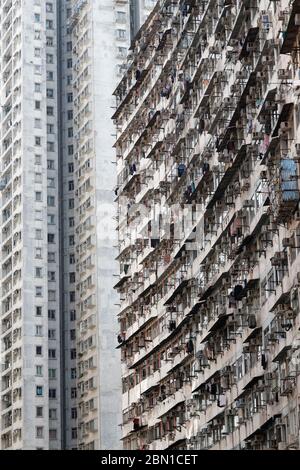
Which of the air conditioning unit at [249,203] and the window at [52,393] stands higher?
the window at [52,393]

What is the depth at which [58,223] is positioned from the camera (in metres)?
91.5

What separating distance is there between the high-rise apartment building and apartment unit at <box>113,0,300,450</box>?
2130 cm

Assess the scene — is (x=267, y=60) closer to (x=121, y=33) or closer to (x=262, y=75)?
(x=262, y=75)

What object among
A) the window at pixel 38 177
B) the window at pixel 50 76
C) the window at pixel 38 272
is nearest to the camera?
the window at pixel 38 272

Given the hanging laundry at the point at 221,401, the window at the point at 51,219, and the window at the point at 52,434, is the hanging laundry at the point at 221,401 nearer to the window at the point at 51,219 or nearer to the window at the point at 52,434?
the window at the point at 52,434

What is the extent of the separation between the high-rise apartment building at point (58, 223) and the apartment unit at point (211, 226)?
69.9 ft

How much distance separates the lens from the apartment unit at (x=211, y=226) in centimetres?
3612

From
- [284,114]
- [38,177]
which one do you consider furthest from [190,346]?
[38,177]

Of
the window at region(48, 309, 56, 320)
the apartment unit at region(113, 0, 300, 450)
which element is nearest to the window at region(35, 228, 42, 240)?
the window at region(48, 309, 56, 320)

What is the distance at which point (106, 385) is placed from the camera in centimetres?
7875

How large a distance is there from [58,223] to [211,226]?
153ft

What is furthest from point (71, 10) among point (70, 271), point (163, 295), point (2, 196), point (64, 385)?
point (163, 295)

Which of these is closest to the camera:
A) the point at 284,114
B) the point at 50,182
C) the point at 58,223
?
the point at 284,114

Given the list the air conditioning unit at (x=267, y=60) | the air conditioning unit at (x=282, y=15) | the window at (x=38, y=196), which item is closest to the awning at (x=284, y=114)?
the air conditioning unit at (x=267, y=60)
